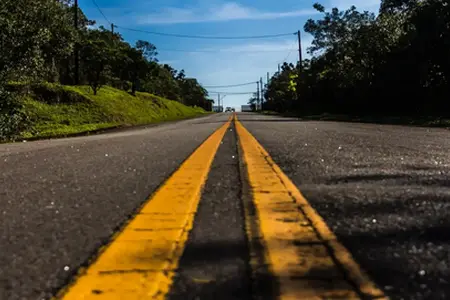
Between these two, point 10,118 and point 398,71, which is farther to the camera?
point 398,71

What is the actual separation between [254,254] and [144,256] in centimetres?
43

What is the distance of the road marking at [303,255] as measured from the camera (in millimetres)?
1580

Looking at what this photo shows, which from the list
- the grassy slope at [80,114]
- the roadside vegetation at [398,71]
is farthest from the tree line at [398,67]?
the grassy slope at [80,114]

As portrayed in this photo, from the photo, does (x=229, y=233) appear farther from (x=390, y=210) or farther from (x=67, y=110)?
(x=67, y=110)

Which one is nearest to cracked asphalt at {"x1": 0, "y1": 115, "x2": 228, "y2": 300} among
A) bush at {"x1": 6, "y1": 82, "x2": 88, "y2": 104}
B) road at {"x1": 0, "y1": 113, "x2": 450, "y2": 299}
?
road at {"x1": 0, "y1": 113, "x2": 450, "y2": 299}

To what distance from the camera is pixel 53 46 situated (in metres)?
23.5

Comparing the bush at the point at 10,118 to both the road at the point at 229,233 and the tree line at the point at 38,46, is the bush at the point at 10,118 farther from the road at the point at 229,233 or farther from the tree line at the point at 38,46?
the road at the point at 229,233

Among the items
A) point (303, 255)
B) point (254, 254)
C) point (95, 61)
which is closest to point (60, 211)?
point (254, 254)

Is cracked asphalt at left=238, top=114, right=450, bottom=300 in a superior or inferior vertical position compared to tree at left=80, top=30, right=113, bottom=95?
inferior

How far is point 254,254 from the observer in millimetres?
1970

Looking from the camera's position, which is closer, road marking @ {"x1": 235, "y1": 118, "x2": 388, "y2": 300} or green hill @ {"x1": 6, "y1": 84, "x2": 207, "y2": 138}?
road marking @ {"x1": 235, "y1": 118, "x2": 388, "y2": 300}

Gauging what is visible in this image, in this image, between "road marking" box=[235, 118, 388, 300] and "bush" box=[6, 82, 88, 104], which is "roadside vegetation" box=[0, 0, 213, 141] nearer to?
"bush" box=[6, 82, 88, 104]

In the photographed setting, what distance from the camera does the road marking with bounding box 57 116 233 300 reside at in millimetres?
1600

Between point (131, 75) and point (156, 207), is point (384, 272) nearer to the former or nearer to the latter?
point (156, 207)
